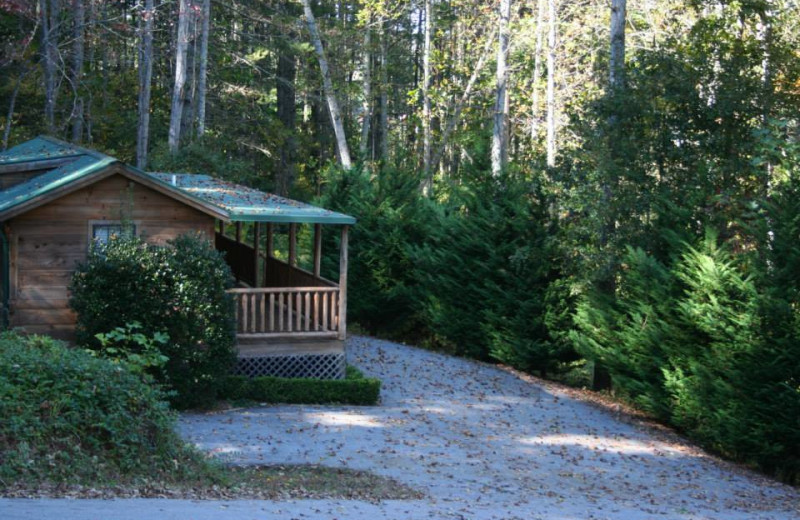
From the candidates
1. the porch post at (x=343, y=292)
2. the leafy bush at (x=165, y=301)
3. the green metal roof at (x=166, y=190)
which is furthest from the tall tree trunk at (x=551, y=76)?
the leafy bush at (x=165, y=301)

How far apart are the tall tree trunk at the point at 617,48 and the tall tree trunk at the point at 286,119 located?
19350mm

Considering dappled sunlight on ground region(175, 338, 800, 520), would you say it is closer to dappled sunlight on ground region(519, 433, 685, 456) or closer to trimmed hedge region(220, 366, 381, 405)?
dappled sunlight on ground region(519, 433, 685, 456)

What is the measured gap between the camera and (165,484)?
880cm

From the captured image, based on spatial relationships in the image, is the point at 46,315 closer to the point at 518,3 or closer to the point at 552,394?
the point at 552,394

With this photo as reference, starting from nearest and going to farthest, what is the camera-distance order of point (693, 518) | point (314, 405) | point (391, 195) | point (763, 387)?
point (693, 518) < point (763, 387) < point (314, 405) < point (391, 195)

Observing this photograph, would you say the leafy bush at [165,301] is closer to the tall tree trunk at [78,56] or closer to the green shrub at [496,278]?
the green shrub at [496,278]

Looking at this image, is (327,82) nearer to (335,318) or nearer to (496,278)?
(496,278)

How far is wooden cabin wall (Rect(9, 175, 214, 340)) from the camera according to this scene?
1467 cm

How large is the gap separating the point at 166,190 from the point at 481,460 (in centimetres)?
689

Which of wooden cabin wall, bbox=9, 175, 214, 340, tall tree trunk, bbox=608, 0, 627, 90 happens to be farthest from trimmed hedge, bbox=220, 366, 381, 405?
tall tree trunk, bbox=608, 0, 627, 90

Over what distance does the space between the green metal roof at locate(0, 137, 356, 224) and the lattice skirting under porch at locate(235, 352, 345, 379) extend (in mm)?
2485

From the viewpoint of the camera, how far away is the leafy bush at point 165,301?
13.6 metres

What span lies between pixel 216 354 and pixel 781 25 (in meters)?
14.1

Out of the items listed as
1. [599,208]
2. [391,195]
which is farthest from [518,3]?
[599,208]
